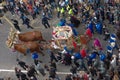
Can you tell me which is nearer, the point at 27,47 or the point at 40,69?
the point at 40,69

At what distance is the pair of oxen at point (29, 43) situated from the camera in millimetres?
23367

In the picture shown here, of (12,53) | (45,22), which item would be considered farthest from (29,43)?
(45,22)

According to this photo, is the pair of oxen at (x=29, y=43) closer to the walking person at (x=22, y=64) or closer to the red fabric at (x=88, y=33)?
the walking person at (x=22, y=64)

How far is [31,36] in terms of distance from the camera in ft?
79.2

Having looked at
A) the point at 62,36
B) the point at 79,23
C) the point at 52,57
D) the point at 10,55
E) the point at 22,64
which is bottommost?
the point at 10,55

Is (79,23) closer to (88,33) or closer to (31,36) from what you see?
(88,33)

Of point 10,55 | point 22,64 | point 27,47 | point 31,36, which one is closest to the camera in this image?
point 22,64

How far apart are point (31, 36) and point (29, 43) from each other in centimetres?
83

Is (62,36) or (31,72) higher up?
(62,36)

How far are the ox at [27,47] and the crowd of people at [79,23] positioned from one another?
1063 mm

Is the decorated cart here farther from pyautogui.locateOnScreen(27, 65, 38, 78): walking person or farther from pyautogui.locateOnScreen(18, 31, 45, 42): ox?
pyautogui.locateOnScreen(27, 65, 38, 78): walking person

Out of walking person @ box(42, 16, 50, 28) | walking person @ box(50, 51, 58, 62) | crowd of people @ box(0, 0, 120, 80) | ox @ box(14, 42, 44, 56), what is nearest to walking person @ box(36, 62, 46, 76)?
crowd of people @ box(0, 0, 120, 80)

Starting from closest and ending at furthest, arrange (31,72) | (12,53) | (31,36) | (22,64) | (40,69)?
1. (31,72)
2. (40,69)
3. (22,64)
4. (31,36)
5. (12,53)

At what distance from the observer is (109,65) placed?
67.0 feet
